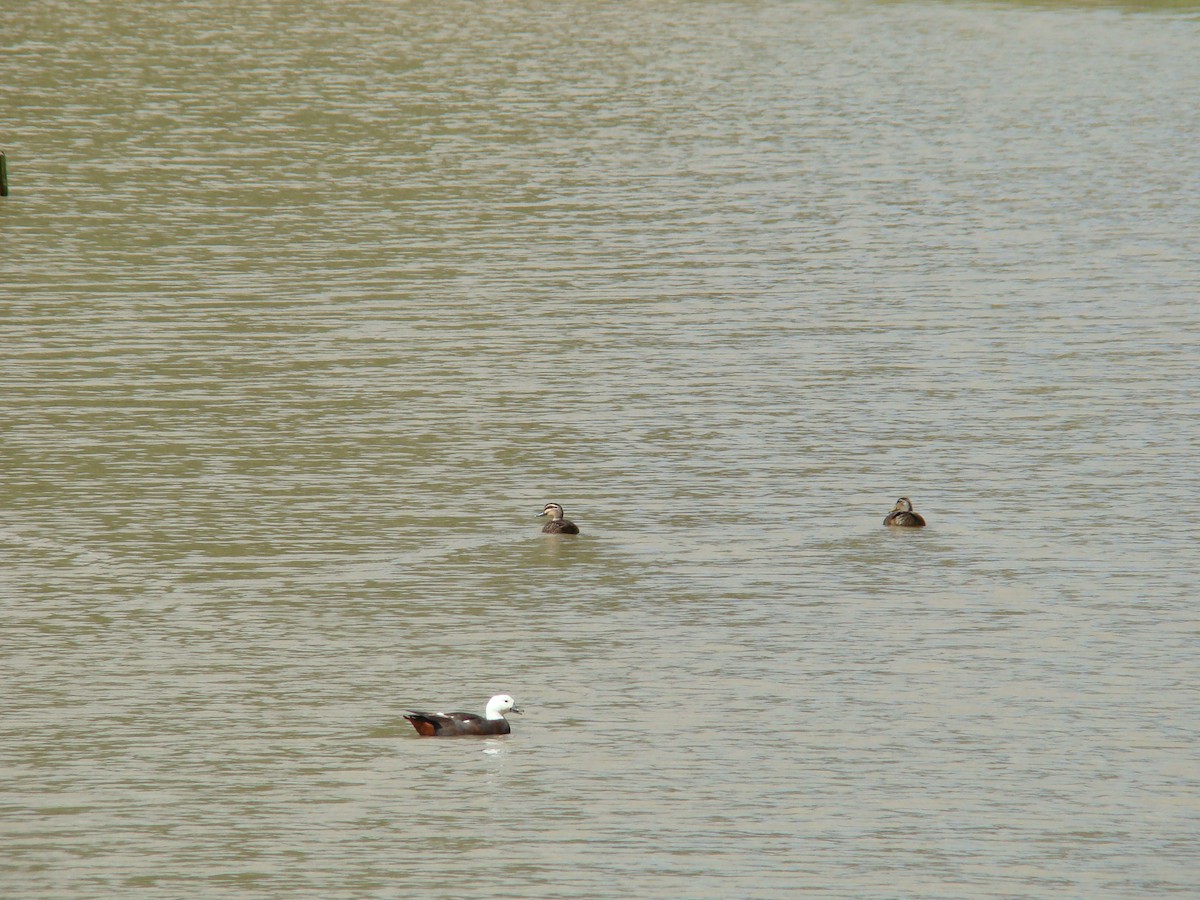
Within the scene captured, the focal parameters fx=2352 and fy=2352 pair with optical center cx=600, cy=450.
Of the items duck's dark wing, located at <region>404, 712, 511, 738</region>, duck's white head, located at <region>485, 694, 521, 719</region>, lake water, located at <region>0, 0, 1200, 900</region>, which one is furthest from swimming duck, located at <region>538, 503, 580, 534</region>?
duck's dark wing, located at <region>404, 712, 511, 738</region>

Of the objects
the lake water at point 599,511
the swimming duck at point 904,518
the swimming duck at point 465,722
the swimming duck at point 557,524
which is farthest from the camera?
the swimming duck at point 904,518

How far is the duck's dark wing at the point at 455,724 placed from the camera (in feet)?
59.8

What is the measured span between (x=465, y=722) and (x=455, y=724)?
0.34ft

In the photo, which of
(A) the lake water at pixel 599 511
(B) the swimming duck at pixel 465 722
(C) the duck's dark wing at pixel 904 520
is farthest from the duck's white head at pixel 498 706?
(C) the duck's dark wing at pixel 904 520

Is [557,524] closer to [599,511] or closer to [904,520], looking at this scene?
[599,511]

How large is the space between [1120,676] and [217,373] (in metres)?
15.6

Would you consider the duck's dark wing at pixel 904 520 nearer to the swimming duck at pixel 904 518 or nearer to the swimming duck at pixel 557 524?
the swimming duck at pixel 904 518

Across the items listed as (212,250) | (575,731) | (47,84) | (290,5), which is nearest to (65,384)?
(212,250)

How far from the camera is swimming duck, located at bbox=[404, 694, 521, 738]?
18219 mm

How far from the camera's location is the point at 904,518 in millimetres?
24297

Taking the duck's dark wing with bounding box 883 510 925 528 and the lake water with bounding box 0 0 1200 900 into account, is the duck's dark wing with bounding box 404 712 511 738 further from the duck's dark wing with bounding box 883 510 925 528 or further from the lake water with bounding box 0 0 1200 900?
the duck's dark wing with bounding box 883 510 925 528

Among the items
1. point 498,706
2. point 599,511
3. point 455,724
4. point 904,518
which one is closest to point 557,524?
point 599,511

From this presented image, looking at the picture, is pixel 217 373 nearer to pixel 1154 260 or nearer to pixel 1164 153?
pixel 1154 260

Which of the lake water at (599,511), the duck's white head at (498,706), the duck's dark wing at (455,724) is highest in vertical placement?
the duck's white head at (498,706)
